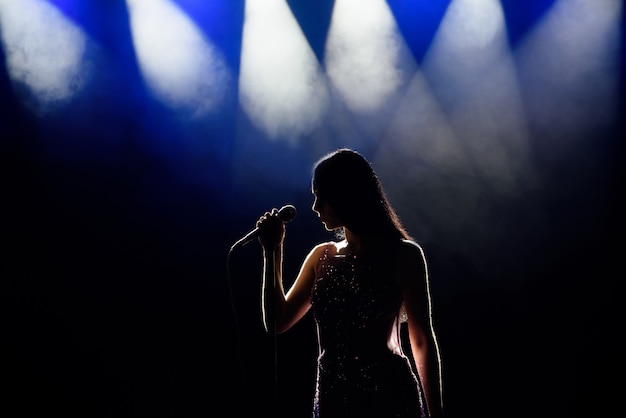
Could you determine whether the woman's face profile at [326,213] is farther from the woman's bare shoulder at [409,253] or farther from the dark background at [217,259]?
the dark background at [217,259]

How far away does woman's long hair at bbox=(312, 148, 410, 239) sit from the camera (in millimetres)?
Result: 1510

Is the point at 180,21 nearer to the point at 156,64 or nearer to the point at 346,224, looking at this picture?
the point at 156,64

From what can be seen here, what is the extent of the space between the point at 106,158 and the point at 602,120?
3.12 m

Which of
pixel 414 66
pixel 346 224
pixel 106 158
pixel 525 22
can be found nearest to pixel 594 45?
pixel 525 22

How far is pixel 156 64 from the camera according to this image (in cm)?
303

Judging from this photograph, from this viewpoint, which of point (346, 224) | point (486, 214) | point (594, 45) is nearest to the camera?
point (346, 224)

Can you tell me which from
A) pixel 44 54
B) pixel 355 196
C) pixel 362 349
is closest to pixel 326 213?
pixel 355 196

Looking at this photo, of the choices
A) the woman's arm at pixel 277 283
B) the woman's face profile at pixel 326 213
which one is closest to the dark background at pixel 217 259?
the woman's arm at pixel 277 283

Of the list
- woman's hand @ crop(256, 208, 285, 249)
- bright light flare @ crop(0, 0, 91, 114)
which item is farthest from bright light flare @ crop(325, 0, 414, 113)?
woman's hand @ crop(256, 208, 285, 249)

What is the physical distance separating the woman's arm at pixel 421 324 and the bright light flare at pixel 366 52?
72.2 inches

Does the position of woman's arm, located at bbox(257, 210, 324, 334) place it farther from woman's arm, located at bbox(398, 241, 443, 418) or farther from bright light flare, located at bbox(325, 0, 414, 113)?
bright light flare, located at bbox(325, 0, 414, 113)

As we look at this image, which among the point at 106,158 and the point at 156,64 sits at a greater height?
the point at 156,64

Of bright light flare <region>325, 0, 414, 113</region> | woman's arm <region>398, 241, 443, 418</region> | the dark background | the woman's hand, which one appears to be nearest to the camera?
woman's arm <region>398, 241, 443, 418</region>

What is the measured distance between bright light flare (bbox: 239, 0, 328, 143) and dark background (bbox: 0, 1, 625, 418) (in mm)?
90
